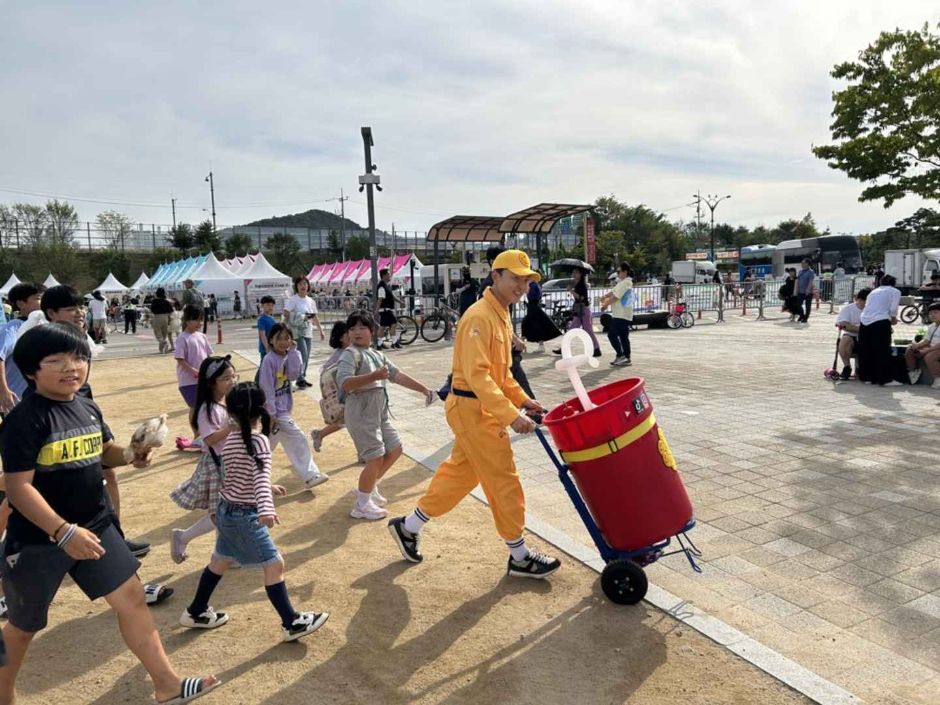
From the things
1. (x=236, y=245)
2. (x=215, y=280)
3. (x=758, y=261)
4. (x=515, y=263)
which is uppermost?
(x=236, y=245)

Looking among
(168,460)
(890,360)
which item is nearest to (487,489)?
(168,460)

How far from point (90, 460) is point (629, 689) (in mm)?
2307

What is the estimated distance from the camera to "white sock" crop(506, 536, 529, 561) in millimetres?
3735

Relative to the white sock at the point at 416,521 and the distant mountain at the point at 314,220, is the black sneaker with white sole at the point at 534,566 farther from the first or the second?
the distant mountain at the point at 314,220

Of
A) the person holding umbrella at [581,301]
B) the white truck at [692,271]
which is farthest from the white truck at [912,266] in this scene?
the white truck at [692,271]

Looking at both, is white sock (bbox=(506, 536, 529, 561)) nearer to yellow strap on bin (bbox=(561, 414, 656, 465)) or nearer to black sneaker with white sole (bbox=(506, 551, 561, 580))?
Result: black sneaker with white sole (bbox=(506, 551, 561, 580))

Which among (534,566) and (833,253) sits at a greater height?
(833,253)

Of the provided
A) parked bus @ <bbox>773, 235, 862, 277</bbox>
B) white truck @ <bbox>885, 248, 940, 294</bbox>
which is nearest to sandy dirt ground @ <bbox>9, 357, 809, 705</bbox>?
white truck @ <bbox>885, 248, 940, 294</bbox>

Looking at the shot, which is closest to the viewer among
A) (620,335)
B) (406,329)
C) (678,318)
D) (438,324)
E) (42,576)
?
(42,576)

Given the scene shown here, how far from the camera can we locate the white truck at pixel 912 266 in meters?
27.6

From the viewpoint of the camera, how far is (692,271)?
54.5 m

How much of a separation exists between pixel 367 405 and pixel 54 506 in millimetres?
2503

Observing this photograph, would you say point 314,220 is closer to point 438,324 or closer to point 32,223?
point 32,223

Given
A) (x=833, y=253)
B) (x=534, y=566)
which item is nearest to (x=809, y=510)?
(x=534, y=566)
